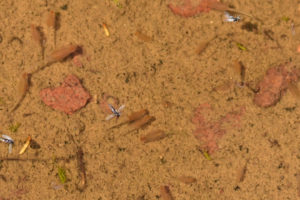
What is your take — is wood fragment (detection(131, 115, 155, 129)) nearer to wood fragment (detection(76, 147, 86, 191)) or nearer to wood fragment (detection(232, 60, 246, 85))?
wood fragment (detection(76, 147, 86, 191))

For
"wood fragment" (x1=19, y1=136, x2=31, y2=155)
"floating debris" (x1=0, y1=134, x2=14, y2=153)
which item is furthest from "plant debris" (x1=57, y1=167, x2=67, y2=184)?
"floating debris" (x1=0, y1=134, x2=14, y2=153)

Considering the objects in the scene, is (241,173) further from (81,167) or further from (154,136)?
(81,167)

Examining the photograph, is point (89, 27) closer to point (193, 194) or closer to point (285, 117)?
point (193, 194)

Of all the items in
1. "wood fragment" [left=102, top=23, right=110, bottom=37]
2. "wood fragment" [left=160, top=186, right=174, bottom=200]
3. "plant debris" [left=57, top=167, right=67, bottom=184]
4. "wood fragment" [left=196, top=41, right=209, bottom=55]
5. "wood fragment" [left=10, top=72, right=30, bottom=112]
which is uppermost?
"wood fragment" [left=102, top=23, right=110, bottom=37]

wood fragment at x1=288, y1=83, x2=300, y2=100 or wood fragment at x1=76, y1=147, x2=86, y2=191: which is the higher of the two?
wood fragment at x1=288, y1=83, x2=300, y2=100

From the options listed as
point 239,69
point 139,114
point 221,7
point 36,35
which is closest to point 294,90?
point 239,69

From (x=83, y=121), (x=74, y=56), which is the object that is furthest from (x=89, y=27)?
(x=83, y=121)
